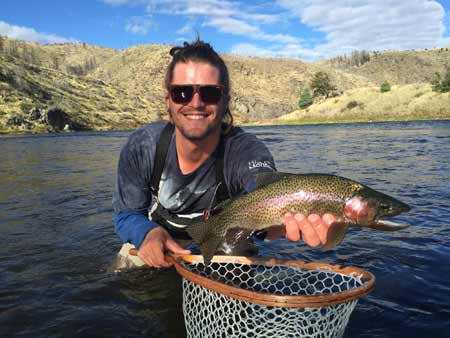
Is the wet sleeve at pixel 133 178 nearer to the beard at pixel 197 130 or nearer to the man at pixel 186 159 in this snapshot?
the man at pixel 186 159

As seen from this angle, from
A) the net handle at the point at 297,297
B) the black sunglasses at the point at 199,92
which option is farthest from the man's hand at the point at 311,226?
the black sunglasses at the point at 199,92

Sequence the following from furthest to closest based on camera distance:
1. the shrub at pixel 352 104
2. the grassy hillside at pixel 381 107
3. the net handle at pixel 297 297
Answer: the shrub at pixel 352 104 < the grassy hillside at pixel 381 107 < the net handle at pixel 297 297

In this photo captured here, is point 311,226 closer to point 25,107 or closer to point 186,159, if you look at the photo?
point 186,159

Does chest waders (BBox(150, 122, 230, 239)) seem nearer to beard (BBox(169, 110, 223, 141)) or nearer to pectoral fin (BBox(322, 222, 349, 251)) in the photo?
beard (BBox(169, 110, 223, 141))

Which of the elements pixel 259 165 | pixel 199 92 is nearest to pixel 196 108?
pixel 199 92

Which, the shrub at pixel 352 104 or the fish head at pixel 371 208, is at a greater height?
the shrub at pixel 352 104

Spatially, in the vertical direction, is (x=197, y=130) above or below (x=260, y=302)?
above

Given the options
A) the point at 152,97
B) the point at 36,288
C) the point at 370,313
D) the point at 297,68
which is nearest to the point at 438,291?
the point at 370,313
